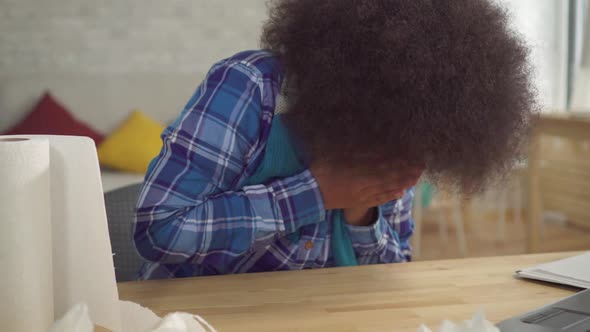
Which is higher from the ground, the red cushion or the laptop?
the red cushion

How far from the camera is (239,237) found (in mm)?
989

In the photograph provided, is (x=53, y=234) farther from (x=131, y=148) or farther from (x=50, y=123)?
(x=50, y=123)

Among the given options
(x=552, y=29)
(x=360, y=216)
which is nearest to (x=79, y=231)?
(x=360, y=216)

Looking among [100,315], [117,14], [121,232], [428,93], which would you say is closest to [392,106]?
[428,93]

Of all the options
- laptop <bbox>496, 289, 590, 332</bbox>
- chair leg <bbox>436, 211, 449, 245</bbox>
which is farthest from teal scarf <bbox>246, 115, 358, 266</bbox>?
chair leg <bbox>436, 211, 449, 245</bbox>

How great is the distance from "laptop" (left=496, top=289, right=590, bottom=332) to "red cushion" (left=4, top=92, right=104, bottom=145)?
9.79ft

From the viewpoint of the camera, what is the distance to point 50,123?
347 centimetres

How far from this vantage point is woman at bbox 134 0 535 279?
0.86 m

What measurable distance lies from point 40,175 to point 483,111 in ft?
1.82

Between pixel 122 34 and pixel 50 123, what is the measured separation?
72cm

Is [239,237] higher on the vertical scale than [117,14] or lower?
lower

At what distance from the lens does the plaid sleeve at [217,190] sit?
966 mm

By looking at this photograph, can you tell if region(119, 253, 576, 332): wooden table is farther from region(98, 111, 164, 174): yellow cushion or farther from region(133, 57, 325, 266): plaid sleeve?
region(98, 111, 164, 174): yellow cushion

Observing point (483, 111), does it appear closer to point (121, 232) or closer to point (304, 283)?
point (304, 283)
